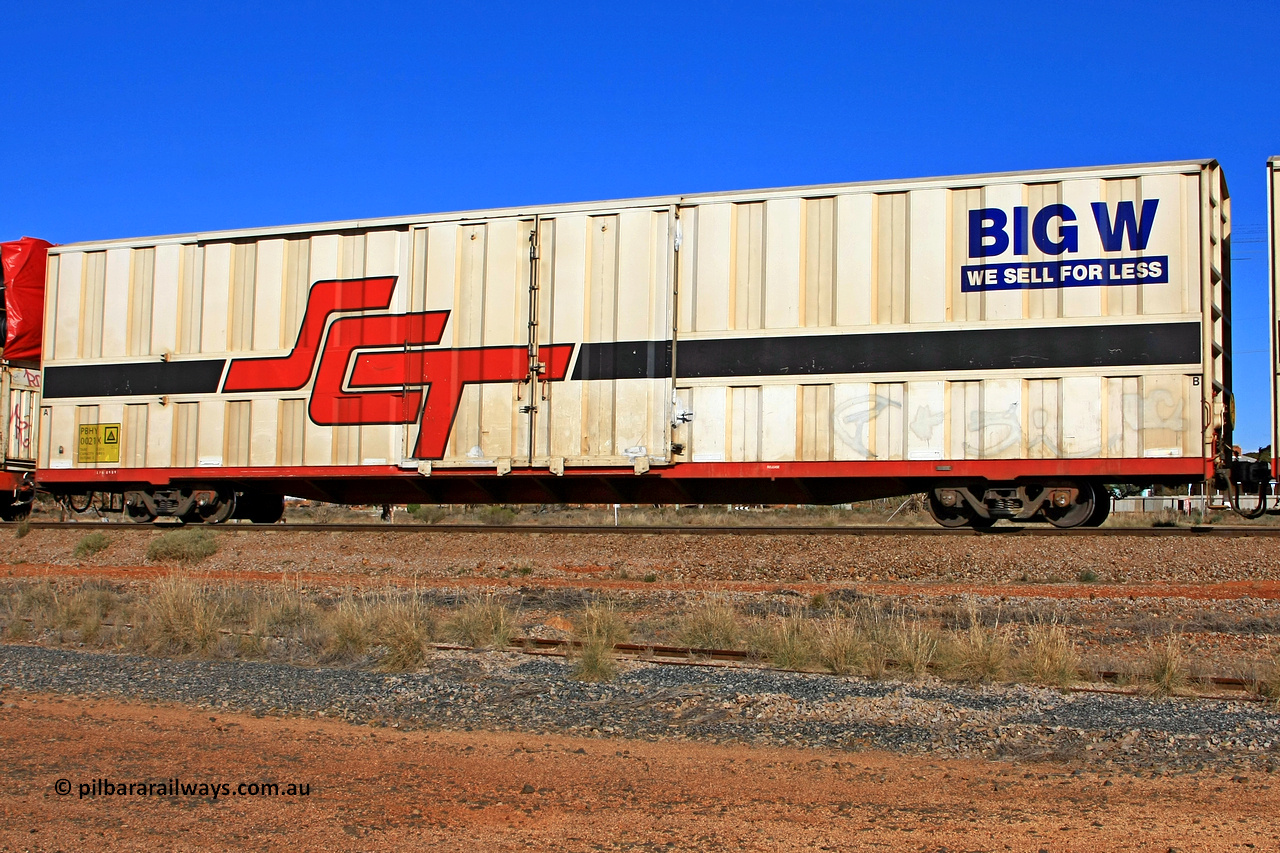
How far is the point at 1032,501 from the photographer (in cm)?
1248

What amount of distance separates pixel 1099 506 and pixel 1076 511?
304 millimetres

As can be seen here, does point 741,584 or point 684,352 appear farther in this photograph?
point 684,352

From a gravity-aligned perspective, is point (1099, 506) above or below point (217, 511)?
above

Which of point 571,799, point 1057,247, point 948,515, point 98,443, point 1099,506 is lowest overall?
point 571,799

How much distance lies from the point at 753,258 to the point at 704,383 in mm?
1662

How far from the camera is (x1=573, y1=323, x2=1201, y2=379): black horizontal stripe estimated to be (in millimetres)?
11609

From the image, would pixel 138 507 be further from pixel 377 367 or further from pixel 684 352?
pixel 684 352

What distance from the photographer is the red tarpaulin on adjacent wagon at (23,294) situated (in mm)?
15750

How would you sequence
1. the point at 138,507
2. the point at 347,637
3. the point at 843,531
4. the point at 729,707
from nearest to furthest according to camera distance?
the point at 729,707 < the point at 347,637 < the point at 843,531 < the point at 138,507

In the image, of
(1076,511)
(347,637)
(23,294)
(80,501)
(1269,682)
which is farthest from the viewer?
(80,501)

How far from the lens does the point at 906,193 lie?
12.4 metres

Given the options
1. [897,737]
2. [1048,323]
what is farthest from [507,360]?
[897,737]

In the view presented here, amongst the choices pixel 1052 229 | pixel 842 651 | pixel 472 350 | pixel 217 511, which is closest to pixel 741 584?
pixel 842 651

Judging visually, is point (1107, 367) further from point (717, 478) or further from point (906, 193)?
point (717, 478)
